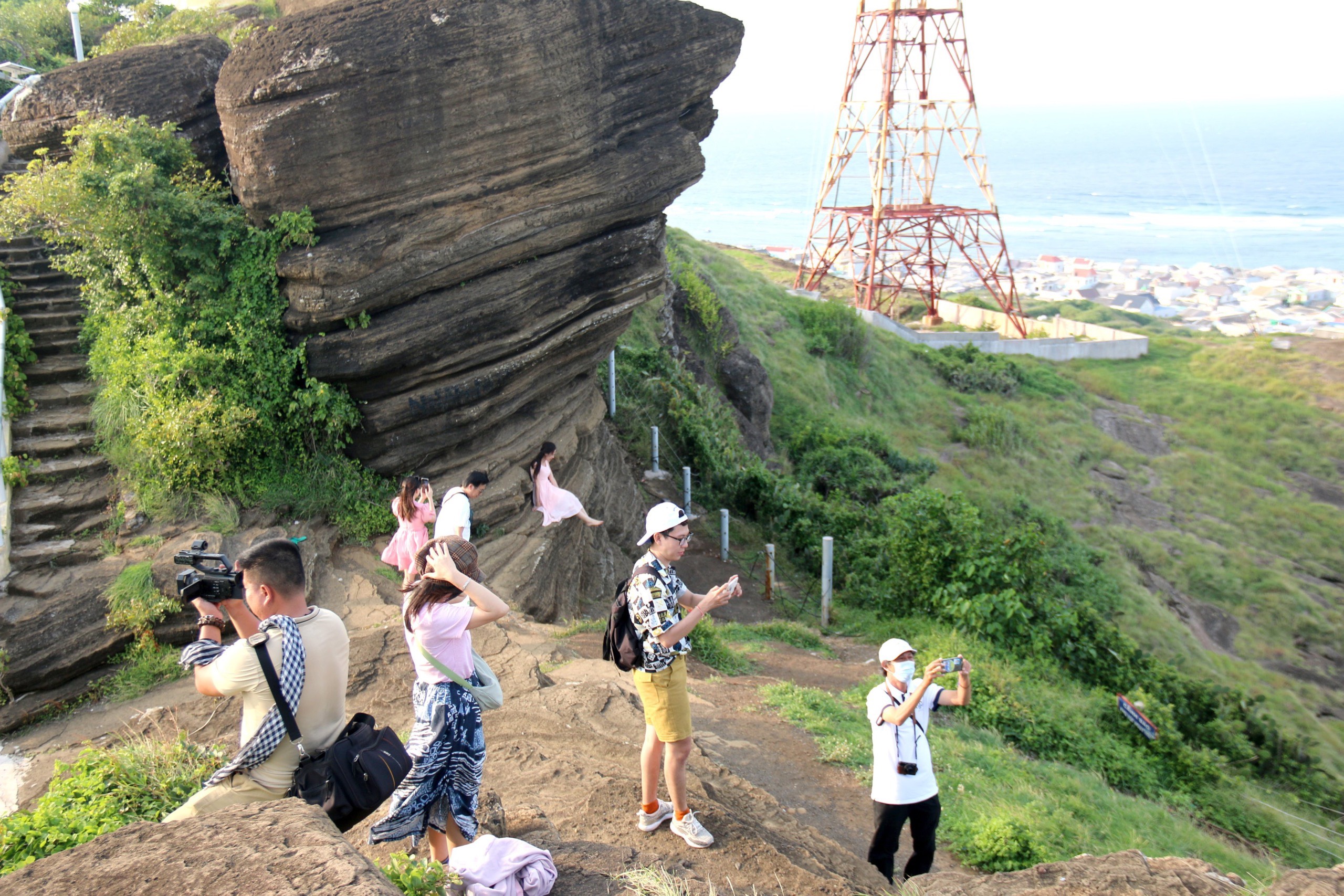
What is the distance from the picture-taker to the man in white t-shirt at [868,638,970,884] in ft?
15.6

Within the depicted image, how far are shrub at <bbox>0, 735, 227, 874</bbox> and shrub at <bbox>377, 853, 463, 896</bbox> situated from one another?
140 cm

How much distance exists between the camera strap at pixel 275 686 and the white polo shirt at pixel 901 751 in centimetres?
292

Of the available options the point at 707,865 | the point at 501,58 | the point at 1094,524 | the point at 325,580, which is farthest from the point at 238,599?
the point at 1094,524

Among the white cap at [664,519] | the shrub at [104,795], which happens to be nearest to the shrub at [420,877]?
the shrub at [104,795]

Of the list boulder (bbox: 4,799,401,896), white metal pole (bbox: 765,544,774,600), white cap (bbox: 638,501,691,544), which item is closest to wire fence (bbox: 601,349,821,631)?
white metal pole (bbox: 765,544,774,600)

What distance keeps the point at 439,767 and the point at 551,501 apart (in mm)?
5448

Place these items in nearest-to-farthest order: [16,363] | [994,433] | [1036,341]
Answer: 1. [16,363]
2. [994,433]
3. [1036,341]

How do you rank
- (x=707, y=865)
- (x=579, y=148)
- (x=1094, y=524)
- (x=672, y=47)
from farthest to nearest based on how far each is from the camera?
(x=1094, y=524) < (x=672, y=47) < (x=579, y=148) < (x=707, y=865)

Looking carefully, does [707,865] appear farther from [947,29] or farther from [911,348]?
[947,29]

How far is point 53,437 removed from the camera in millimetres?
8773

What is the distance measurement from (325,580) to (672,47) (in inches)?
290

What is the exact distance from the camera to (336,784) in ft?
11.7

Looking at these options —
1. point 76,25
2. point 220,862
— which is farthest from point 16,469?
point 76,25

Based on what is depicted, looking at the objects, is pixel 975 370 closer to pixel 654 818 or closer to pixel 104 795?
pixel 654 818
